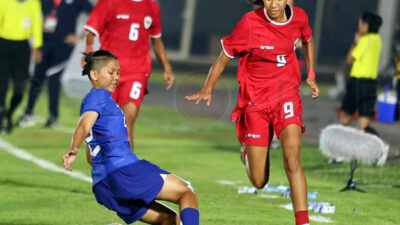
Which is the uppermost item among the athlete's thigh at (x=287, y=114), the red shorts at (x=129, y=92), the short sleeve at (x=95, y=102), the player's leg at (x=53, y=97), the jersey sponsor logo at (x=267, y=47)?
the jersey sponsor logo at (x=267, y=47)

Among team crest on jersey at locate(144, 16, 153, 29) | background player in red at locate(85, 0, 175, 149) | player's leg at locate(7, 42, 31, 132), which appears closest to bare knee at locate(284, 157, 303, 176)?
background player in red at locate(85, 0, 175, 149)

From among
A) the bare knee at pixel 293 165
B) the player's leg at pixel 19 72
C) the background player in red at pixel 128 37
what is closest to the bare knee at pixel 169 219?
the bare knee at pixel 293 165

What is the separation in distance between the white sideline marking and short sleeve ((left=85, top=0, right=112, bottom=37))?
1773 millimetres

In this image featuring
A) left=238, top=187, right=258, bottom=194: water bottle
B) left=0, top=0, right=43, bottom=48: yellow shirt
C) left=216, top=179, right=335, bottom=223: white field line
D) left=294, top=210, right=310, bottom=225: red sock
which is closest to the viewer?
left=294, top=210, right=310, bottom=225: red sock

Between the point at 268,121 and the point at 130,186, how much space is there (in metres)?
2.06

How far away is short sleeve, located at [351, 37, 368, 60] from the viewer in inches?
576

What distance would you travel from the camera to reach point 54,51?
712 inches

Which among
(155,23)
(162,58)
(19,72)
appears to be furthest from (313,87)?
(19,72)

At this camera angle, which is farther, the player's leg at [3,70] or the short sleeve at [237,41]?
the player's leg at [3,70]

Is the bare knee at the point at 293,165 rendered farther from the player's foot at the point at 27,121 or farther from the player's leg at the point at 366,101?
the player's foot at the point at 27,121

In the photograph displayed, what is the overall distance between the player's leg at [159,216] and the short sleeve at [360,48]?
23.8ft

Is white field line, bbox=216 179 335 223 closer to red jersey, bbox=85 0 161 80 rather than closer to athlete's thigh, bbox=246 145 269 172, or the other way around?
athlete's thigh, bbox=246 145 269 172

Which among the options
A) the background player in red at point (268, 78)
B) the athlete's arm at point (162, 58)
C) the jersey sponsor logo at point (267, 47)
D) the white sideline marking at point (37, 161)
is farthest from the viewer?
the white sideline marking at point (37, 161)

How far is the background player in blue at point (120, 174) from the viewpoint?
7625 millimetres
